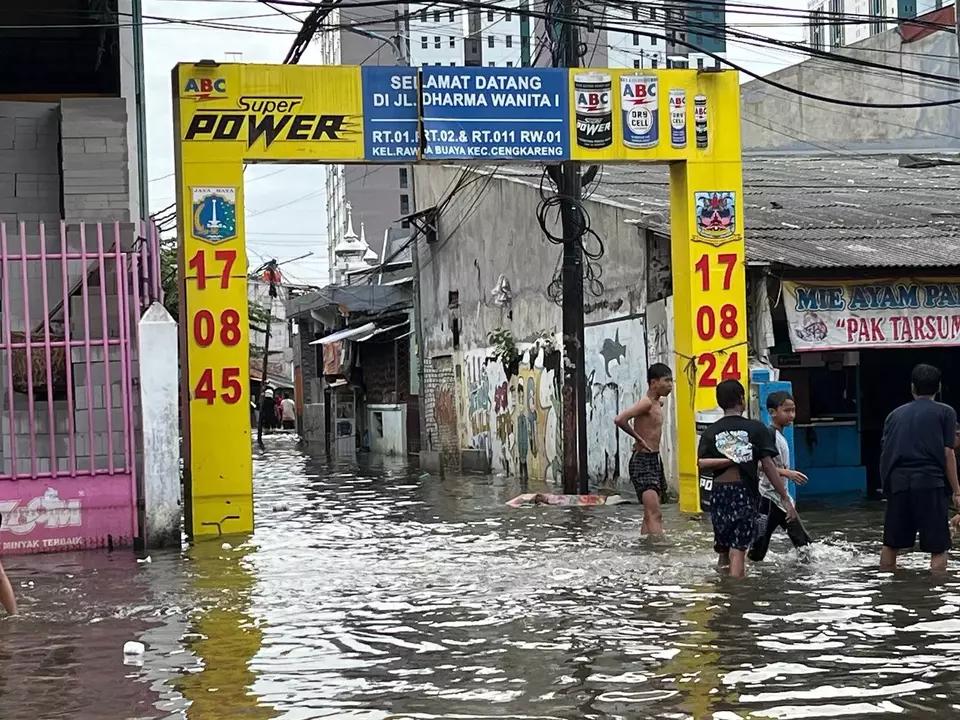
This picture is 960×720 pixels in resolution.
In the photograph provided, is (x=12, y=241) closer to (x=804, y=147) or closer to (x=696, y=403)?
(x=696, y=403)

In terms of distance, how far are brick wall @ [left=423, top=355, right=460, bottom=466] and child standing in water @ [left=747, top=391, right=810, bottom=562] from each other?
16.0 metres

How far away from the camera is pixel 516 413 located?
77.5 ft

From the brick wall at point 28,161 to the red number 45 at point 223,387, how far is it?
8.41 ft

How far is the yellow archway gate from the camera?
14.4 m

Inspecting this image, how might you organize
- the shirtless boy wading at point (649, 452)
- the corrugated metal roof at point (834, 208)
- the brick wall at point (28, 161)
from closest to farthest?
the shirtless boy wading at point (649, 452), the brick wall at point (28, 161), the corrugated metal roof at point (834, 208)

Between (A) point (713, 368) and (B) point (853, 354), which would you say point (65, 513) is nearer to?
(A) point (713, 368)

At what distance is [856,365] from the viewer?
18891 mm

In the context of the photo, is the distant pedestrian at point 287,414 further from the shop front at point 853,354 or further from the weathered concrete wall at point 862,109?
the shop front at point 853,354

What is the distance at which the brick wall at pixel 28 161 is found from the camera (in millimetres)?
14992

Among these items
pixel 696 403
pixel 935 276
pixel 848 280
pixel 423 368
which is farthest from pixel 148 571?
pixel 423 368

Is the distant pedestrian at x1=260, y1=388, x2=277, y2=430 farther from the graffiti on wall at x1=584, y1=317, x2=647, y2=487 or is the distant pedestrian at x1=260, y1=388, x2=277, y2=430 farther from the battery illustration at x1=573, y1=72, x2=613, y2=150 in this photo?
the battery illustration at x1=573, y1=72, x2=613, y2=150

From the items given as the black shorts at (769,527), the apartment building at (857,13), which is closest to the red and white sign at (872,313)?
the black shorts at (769,527)

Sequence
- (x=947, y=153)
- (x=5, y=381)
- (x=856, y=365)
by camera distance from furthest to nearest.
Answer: (x=947, y=153) < (x=856, y=365) < (x=5, y=381)

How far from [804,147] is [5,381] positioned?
23531 millimetres
